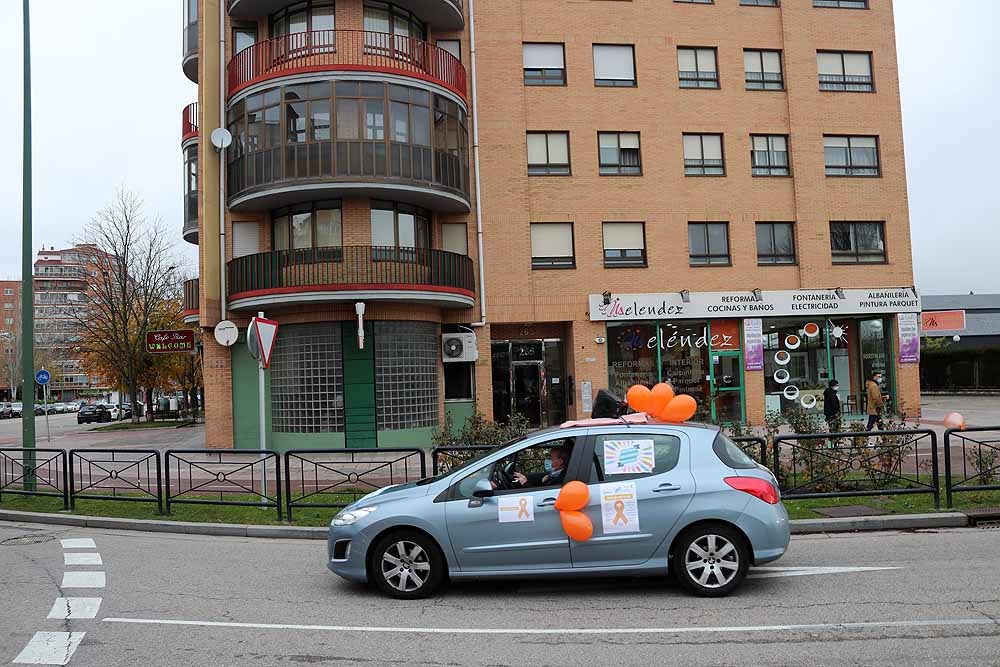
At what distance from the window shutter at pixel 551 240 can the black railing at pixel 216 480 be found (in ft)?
41.5

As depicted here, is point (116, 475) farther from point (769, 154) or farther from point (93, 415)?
point (93, 415)

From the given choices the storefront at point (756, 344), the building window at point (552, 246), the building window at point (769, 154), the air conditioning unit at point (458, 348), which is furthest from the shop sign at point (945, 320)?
the air conditioning unit at point (458, 348)

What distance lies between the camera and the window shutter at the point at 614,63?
24656 mm

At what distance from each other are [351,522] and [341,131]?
14.9 metres

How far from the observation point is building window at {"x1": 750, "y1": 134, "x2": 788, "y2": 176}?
2514 centimetres

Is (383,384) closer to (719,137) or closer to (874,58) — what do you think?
(719,137)

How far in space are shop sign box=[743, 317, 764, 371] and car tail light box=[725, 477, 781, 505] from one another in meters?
18.3

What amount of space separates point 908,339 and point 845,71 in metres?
8.80

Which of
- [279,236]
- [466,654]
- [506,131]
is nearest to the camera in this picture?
[466,654]

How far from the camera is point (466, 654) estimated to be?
18.3ft

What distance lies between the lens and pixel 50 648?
589 cm

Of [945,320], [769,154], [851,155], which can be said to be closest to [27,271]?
[769,154]

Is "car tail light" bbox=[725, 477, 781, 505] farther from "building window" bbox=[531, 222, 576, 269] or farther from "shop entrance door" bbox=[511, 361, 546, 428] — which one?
"shop entrance door" bbox=[511, 361, 546, 428]

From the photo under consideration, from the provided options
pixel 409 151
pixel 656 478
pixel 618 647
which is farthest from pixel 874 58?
pixel 618 647
